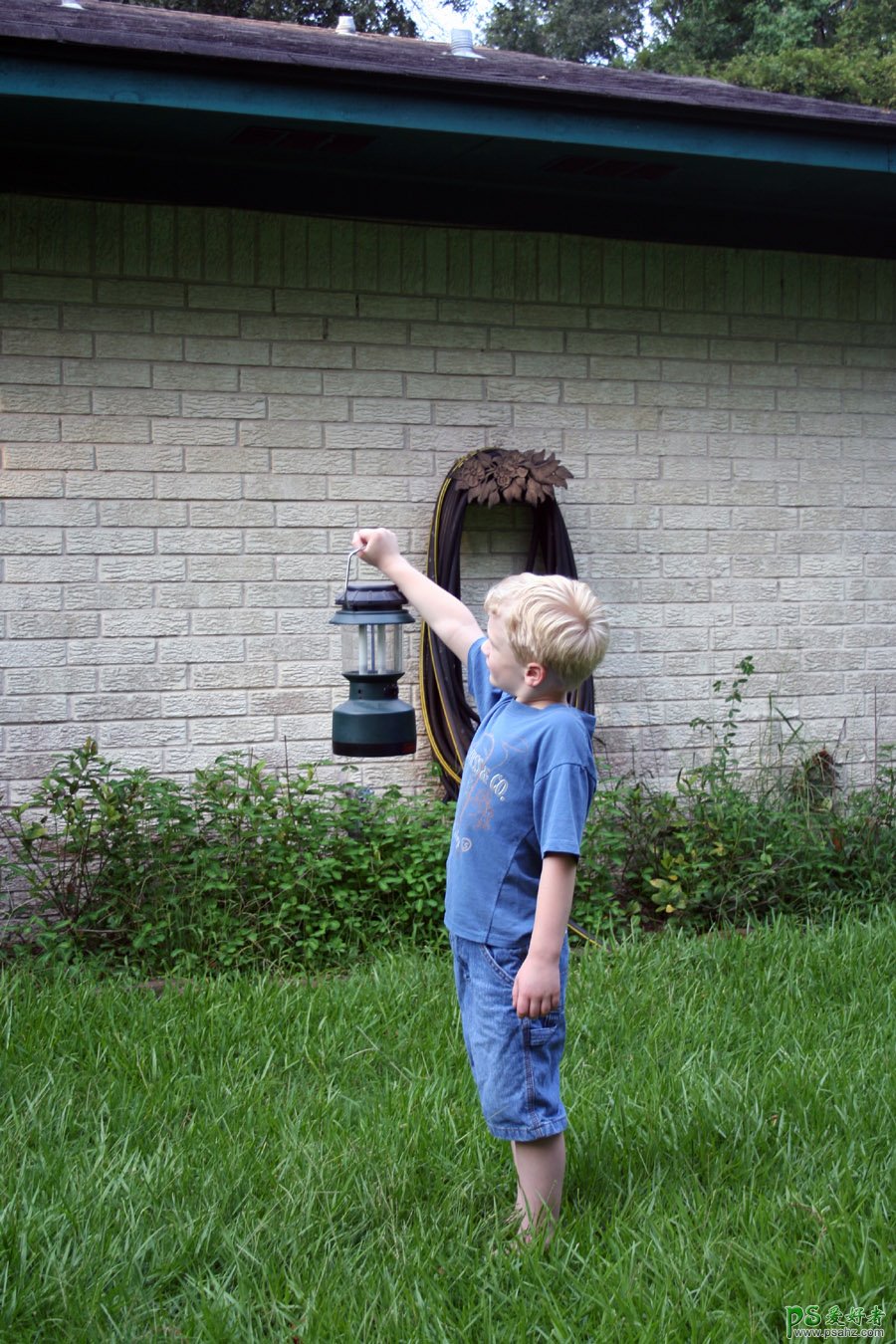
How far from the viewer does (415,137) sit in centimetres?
504

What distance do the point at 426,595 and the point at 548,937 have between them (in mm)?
917

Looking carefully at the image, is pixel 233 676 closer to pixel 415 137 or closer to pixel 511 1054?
pixel 415 137

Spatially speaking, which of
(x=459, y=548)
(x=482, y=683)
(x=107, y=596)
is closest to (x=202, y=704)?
(x=107, y=596)

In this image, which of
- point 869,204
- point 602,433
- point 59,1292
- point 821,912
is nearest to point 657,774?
point 821,912

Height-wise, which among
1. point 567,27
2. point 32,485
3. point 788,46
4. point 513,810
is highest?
point 567,27

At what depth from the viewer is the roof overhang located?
4590 mm

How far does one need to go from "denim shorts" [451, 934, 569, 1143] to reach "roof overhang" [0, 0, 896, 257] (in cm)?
332

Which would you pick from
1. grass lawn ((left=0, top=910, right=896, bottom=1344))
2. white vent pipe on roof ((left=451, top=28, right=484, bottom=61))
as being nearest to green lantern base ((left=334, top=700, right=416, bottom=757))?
grass lawn ((left=0, top=910, right=896, bottom=1344))

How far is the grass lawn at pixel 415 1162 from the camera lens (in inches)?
99.0

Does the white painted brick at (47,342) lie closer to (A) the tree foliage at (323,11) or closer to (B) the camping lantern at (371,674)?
(B) the camping lantern at (371,674)

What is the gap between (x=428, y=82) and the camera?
4797mm

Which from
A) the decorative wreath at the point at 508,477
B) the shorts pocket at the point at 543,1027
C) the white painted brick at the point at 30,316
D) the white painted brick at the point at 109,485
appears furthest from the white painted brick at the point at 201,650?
the shorts pocket at the point at 543,1027

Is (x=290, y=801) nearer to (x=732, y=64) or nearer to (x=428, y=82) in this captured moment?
(x=428, y=82)

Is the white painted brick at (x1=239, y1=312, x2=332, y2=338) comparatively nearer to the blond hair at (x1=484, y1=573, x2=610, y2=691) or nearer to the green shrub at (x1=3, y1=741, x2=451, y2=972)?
the green shrub at (x1=3, y1=741, x2=451, y2=972)
